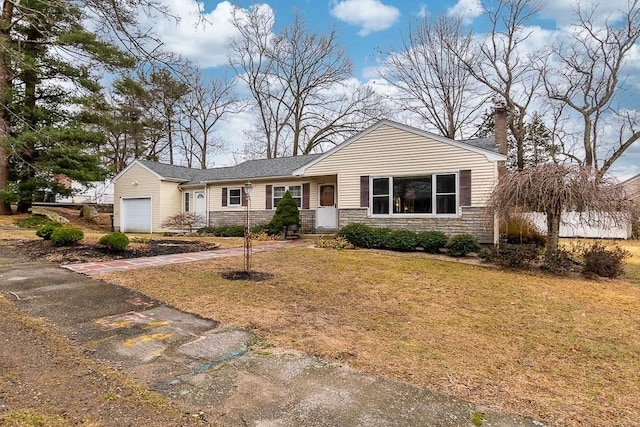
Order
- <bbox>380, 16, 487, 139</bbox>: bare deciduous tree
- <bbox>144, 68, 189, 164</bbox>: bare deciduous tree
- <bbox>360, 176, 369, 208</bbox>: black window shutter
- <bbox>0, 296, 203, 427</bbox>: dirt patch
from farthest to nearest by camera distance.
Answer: <bbox>144, 68, 189, 164</bbox>: bare deciduous tree → <bbox>380, 16, 487, 139</bbox>: bare deciduous tree → <bbox>360, 176, 369, 208</bbox>: black window shutter → <bbox>0, 296, 203, 427</bbox>: dirt patch

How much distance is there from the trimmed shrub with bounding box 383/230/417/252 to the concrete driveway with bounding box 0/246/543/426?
8616mm

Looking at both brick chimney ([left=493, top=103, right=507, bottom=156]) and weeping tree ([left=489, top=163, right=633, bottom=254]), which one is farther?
brick chimney ([left=493, top=103, right=507, bottom=156])

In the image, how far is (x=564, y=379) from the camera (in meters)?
3.50

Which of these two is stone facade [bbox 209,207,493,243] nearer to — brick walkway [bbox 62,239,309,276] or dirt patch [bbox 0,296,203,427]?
brick walkway [bbox 62,239,309,276]

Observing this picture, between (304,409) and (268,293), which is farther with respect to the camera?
(268,293)

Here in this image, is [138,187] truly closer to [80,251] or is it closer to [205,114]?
[80,251]

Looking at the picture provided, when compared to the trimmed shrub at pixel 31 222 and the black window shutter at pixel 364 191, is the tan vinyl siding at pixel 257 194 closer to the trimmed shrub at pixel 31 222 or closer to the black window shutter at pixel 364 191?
the black window shutter at pixel 364 191

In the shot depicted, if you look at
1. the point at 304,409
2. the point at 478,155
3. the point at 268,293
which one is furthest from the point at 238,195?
the point at 304,409

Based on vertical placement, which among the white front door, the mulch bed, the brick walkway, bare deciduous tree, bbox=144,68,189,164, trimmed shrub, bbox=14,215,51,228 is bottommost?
the brick walkway

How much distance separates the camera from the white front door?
20.3 meters

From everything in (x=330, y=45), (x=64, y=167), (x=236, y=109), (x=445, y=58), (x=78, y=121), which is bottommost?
(x=64, y=167)

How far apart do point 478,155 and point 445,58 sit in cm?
1696

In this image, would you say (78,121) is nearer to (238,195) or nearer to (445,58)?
(238,195)

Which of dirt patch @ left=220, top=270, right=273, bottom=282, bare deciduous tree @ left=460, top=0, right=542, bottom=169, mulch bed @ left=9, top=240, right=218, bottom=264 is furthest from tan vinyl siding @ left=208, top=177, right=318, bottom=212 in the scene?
bare deciduous tree @ left=460, top=0, right=542, bottom=169
